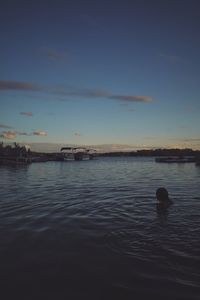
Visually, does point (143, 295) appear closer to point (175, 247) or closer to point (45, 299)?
point (45, 299)

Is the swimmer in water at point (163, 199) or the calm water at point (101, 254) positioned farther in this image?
the swimmer in water at point (163, 199)

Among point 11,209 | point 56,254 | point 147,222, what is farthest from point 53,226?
point 11,209

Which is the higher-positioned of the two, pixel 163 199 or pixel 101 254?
pixel 163 199

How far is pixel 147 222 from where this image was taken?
1307 cm

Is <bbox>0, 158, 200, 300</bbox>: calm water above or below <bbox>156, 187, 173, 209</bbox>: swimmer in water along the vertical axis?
below

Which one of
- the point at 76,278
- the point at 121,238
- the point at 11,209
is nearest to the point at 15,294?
the point at 76,278

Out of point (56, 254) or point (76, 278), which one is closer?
point (76, 278)

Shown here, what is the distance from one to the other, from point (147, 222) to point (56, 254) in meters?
5.55

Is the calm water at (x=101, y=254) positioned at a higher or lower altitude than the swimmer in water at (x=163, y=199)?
lower

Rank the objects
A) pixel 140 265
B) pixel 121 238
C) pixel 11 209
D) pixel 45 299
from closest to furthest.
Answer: pixel 45 299 → pixel 140 265 → pixel 121 238 → pixel 11 209

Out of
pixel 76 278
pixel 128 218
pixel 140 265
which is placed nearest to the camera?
pixel 76 278

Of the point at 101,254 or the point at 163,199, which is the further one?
the point at 163,199

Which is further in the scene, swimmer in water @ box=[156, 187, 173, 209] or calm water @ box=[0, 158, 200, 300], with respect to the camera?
swimmer in water @ box=[156, 187, 173, 209]

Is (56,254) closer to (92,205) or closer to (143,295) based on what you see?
(143,295)
